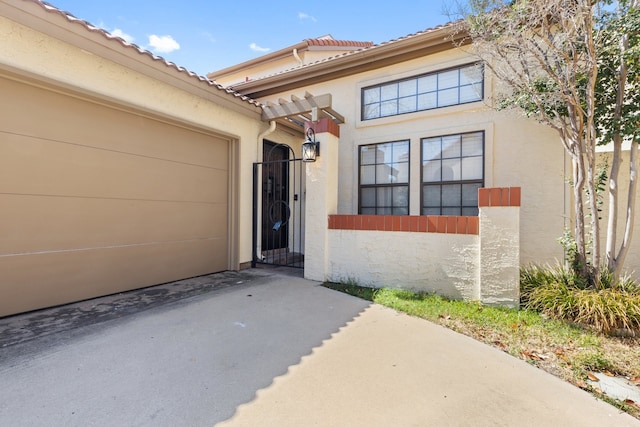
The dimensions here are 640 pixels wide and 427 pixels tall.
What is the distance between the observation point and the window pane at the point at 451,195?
19.1 feet

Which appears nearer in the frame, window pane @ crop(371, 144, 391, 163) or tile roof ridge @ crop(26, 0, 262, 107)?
tile roof ridge @ crop(26, 0, 262, 107)

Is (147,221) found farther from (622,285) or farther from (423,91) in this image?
(622,285)

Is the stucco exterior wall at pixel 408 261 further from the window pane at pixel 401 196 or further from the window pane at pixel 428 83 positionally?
the window pane at pixel 428 83

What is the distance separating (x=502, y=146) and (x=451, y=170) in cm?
96

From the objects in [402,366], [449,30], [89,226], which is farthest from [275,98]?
[402,366]

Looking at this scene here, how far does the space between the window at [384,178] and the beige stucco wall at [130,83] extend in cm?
261

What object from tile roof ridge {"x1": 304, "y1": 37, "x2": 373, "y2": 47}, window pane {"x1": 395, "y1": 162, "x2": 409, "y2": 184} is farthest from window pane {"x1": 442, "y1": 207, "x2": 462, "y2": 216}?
tile roof ridge {"x1": 304, "y1": 37, "x2": 373, "y2": 47}

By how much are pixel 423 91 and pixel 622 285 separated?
182 inches

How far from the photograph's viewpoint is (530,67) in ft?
14.4

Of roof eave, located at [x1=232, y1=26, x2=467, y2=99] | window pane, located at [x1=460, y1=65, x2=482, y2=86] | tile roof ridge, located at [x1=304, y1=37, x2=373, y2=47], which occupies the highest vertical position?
tile roof ridge, located at [x1=304, y1=37, x2=373, y2=47]

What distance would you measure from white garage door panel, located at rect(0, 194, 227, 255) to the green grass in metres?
3.57

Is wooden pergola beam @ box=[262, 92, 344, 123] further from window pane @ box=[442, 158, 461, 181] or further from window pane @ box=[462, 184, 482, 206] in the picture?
window pane @ box=[462, 184, 482, 206]

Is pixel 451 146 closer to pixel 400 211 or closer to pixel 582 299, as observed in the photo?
pixel 400 211

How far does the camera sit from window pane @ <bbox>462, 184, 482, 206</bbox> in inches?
223
